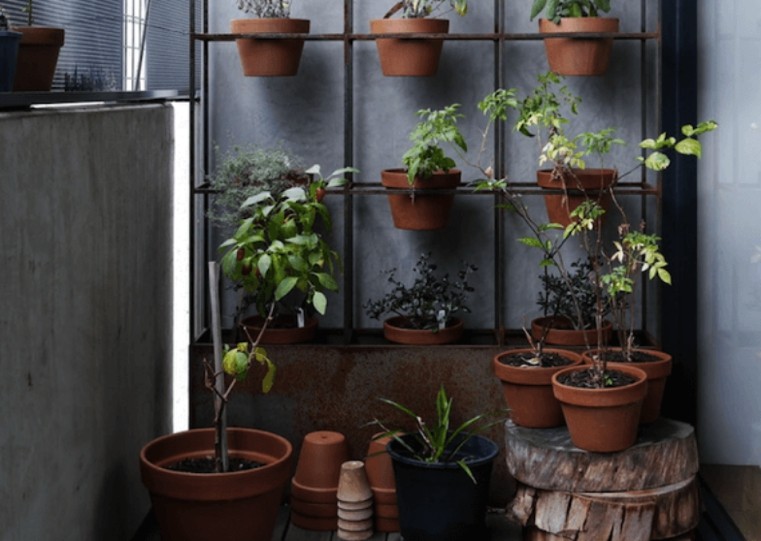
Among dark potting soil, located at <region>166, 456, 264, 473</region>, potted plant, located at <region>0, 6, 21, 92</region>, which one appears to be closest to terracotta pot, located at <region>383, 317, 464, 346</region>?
dark potting soil, located at <region>166, 456, 264, 473</region>

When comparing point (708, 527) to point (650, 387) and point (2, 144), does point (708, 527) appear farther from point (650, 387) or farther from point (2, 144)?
point (2, 144)

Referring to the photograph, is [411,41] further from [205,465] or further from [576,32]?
[205,465]

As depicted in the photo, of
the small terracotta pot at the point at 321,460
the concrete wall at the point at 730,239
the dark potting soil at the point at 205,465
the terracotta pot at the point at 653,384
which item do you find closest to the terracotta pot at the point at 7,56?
the dark potting soil at the point at 205,465

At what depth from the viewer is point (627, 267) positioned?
3.75 m

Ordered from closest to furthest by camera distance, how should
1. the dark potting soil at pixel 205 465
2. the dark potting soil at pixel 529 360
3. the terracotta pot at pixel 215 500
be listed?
the terracotta pot at pixel 215 500 → the dark potting soil at pixel 205 465 → the dark potting soil at pixel 529 360

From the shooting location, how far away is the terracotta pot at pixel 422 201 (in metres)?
4.18

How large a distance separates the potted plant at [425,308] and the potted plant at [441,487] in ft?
1.23

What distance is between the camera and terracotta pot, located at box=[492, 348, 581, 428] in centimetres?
381

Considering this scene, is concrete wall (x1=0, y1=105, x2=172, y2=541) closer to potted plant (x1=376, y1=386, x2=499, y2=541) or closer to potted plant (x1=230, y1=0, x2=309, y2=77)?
potted plant (x1=230, y1=0, x2=309, y2=77)

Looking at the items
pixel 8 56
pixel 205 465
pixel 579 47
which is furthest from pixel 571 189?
pixel 8 56

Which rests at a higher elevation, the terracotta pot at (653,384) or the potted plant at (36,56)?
the potted plant at (36,56)

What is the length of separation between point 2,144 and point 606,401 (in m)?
1.86

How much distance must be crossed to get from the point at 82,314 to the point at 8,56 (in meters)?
0.79

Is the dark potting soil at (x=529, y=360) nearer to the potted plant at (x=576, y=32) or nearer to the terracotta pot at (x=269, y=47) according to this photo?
the potted plant at (x=576, y=32)
